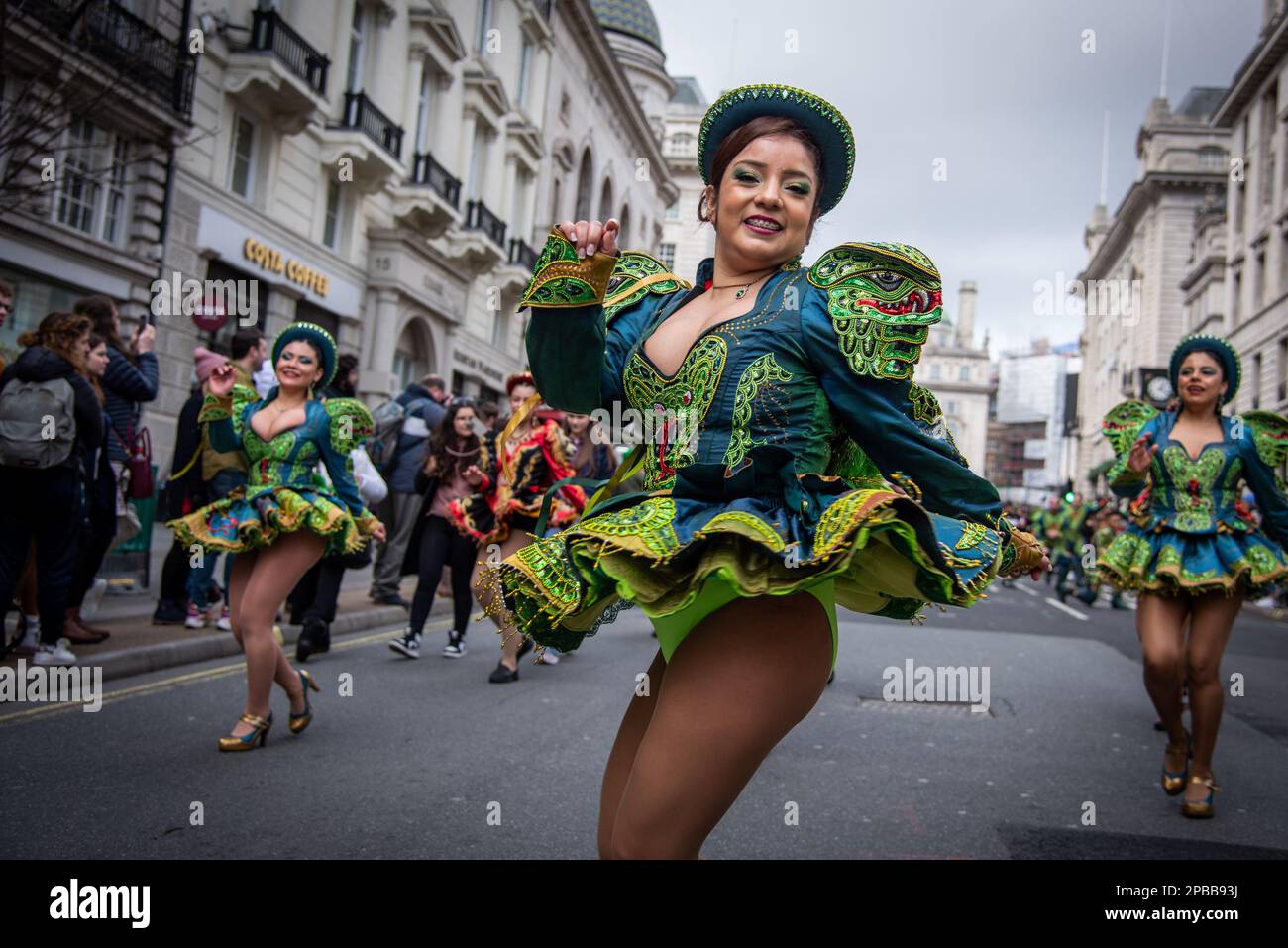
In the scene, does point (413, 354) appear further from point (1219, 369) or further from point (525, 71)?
point (1219, 369)

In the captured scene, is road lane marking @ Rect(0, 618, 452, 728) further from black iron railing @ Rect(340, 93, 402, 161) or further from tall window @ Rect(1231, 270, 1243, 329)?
tall window @ Rect(1231, 270, 1243, 329)

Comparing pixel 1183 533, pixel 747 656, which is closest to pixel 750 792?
pixel 1183 533

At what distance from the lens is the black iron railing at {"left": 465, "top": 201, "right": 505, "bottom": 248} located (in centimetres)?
2867

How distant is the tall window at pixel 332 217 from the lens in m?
21.8

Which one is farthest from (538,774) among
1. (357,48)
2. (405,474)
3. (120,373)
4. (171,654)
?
(357,48)

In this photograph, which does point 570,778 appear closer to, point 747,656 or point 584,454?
point 747,656

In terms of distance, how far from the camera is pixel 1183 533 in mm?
5266

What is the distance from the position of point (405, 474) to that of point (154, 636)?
13.1 ft

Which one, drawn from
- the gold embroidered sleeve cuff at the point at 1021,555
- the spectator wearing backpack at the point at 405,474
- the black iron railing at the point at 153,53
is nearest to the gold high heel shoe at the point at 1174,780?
the gold embroidered sleeve cuff at the point at 1021,555

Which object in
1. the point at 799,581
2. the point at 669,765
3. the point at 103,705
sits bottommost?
the point at 103,705

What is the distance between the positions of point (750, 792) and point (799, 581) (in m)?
3.18

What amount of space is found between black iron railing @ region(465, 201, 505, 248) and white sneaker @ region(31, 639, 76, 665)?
75.8ft
